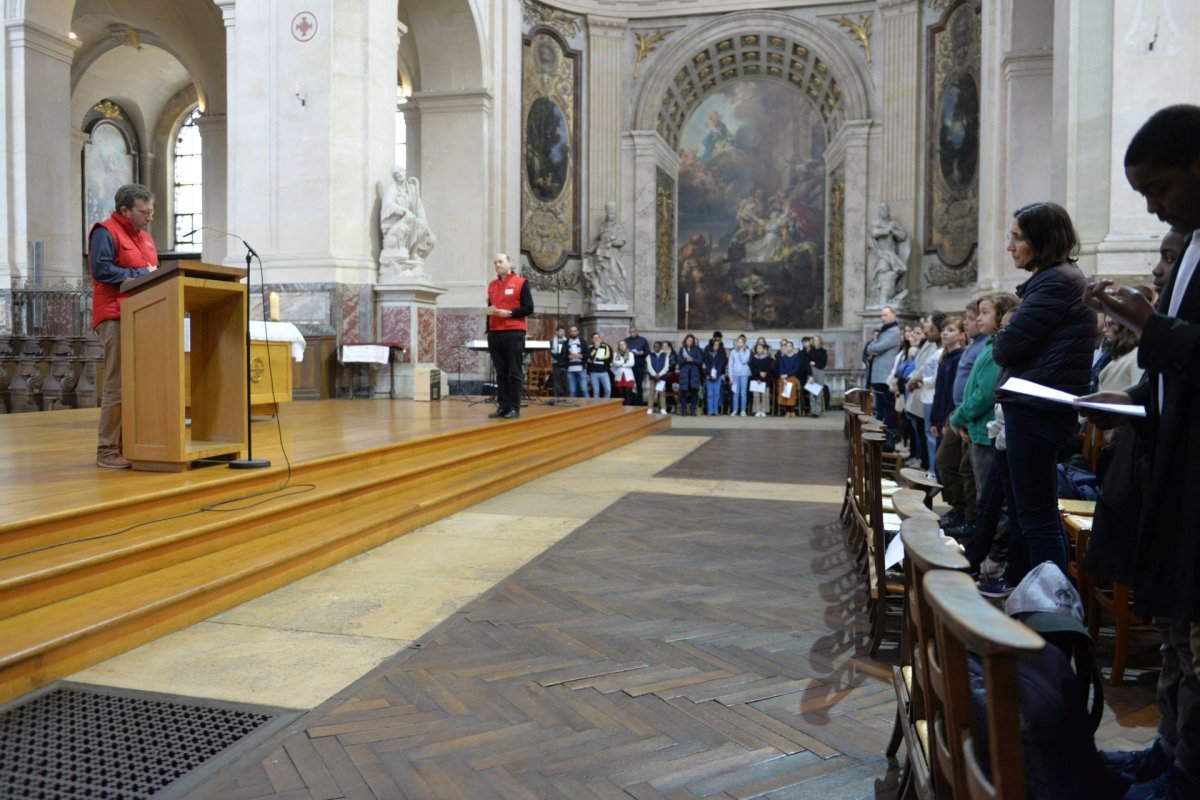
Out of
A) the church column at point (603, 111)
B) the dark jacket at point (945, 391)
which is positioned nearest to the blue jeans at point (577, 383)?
the church column at point (603, 111)

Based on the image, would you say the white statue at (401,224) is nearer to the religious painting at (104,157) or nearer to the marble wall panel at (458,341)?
the marble wall panel at (458,341)

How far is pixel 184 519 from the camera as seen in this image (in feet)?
12.8

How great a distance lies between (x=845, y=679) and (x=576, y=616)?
3.63 feet

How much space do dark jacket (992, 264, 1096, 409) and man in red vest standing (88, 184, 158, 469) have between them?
4.17m

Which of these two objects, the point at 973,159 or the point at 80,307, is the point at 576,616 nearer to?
the point at 80,307

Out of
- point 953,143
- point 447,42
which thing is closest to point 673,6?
point 447,42

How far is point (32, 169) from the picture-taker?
11961 millimetres

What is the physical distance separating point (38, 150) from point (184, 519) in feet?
35.1

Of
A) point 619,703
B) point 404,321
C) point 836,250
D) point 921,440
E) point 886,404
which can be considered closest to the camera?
point 619,703

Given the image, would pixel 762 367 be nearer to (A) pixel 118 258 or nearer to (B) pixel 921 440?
(B) pixel 921 440

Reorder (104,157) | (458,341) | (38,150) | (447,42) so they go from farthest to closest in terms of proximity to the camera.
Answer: (104,157) < (458,341) < (447,42) < (38,150)

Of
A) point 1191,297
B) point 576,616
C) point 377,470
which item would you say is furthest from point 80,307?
point 1191,297

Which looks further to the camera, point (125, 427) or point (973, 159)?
point (973, 159)

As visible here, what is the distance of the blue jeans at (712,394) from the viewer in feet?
54.5
